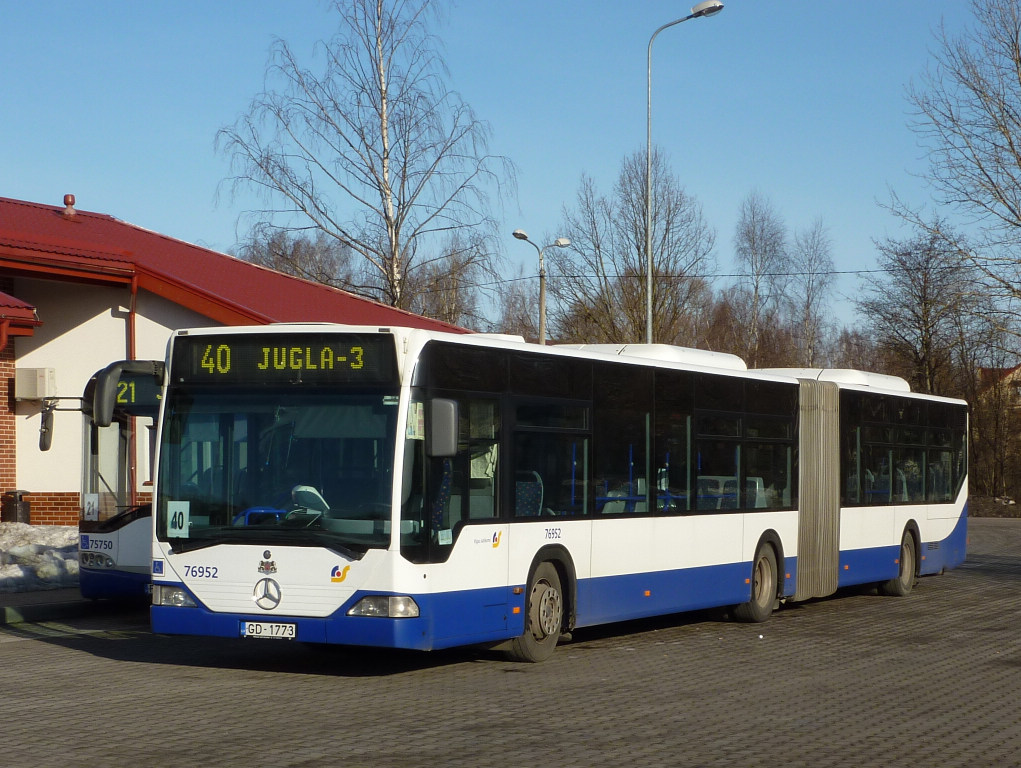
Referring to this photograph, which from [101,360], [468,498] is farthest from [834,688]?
[101,360]

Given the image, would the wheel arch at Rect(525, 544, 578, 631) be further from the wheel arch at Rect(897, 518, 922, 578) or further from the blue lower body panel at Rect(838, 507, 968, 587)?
the wheel arch at Rect(897, 518, 922, 578)

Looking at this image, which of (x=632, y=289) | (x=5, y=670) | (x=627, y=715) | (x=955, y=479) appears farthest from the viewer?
(x=632, y=289)

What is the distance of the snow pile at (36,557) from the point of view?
17220 millimetres

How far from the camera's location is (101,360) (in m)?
22.4

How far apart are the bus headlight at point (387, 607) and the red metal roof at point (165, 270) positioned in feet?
38.6

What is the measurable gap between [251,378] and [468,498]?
1925 millimetres

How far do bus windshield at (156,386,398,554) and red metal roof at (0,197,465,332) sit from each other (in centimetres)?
1063

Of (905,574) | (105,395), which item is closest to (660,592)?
(105,395)

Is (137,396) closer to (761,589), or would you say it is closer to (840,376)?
(761,589)

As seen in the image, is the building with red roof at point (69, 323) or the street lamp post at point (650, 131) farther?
the street lamp post at point (650, 131)

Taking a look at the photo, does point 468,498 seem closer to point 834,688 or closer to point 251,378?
point 251,378

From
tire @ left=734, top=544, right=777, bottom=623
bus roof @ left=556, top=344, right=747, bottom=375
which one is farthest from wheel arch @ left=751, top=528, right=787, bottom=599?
bus roof @ left=556, top=344, right=747, bottom=375

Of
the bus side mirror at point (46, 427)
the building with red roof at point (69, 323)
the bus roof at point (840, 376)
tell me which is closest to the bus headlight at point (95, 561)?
the bus side mirror at point (46, 427)

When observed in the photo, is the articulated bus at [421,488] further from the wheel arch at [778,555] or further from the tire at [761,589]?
the wheel arch at [778,555]
